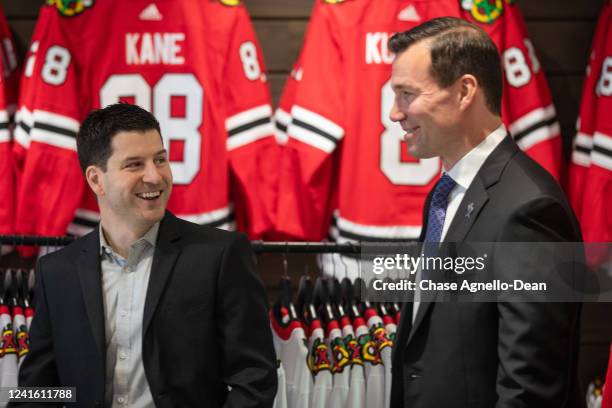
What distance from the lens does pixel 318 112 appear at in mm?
2783

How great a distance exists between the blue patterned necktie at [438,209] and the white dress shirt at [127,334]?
653mm

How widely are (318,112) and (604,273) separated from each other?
3.90ft

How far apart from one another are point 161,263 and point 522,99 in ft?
5.43

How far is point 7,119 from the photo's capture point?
2799 mm

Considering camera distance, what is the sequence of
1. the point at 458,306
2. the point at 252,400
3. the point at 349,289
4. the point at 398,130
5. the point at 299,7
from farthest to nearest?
the point at 299,7
the point at 398,130
the point at 349,289
the point at 252,400
the point at 458,306

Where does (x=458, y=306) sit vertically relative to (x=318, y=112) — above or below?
below

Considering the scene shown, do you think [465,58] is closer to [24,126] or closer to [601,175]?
[601,175]

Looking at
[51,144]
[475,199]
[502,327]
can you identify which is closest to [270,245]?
[51,144]

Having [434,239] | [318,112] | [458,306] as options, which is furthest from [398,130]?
[458,306]

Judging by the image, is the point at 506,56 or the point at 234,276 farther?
the point at 506,56

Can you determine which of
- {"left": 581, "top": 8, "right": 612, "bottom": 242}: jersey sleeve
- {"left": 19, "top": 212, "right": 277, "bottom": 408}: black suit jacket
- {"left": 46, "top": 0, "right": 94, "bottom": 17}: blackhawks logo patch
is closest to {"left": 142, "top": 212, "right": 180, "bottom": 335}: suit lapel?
{"left": 19, "top": 212, "right": 277, "bottom": 408}: black suit jacket

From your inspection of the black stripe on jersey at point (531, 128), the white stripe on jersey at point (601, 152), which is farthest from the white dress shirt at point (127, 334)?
the white stripe on jersey at point (601, 152)

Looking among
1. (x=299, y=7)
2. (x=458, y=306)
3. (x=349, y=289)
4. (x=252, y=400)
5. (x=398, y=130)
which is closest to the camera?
(x=458, y=306)

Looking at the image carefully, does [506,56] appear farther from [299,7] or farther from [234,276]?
[234,276]
